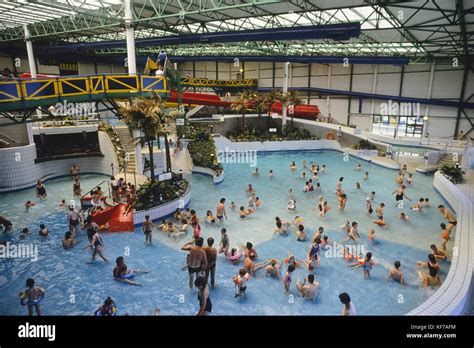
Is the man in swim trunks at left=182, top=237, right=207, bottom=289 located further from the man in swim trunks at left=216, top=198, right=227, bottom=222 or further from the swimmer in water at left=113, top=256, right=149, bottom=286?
the man in swim trunks at left=216, top=198, right=227, bottom=222

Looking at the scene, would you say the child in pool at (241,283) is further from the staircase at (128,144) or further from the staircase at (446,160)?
the staircase at (446,160)

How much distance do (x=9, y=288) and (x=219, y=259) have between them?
6.08 metres

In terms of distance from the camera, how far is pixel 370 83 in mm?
34812

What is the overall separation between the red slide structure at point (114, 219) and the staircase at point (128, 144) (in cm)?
559

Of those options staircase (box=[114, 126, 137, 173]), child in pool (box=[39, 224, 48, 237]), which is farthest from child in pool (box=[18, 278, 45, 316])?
staircase (box=[114, 126, 137, 173])

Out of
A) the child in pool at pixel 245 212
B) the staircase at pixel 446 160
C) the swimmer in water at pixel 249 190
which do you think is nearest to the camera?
the child in pool at pixel 245 212

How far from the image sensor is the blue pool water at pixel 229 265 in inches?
313

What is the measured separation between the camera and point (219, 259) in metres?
10.2

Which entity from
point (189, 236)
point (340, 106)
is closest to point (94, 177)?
point (189, 236)

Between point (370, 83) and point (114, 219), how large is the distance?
32.5 m

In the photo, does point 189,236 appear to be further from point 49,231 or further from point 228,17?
point 228,17

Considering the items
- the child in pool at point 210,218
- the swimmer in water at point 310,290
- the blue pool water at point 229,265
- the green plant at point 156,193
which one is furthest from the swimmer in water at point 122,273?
the swimmer in water at point 310,290

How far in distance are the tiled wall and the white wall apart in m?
28.4

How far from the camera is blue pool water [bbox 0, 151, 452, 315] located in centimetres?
794
